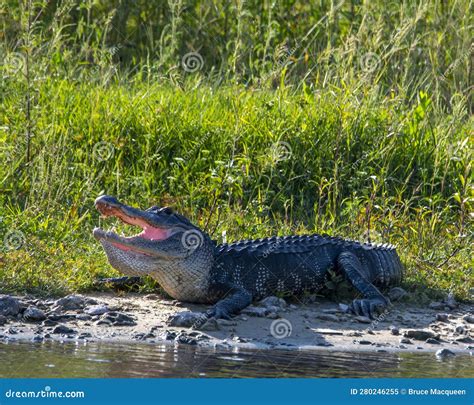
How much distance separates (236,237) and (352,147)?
147 cm

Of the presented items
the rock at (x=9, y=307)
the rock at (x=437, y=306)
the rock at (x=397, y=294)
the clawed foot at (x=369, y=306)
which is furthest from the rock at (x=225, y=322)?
the rock at (x=437, y=306)

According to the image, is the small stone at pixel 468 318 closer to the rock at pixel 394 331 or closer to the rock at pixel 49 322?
the rock at pixel 394 331

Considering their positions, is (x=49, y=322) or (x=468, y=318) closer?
(x=49, y=322)

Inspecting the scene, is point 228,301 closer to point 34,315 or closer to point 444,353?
point 34,315

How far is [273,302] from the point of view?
673cm

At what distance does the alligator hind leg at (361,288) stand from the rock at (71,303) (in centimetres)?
165

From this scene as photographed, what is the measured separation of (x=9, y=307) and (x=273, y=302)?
1619 mm

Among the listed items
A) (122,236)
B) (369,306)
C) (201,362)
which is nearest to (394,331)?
(369,306)

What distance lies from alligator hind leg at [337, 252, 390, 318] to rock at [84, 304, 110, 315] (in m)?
1.53

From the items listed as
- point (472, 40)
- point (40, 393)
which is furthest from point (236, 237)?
point (472, 40)

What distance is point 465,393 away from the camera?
5086mm

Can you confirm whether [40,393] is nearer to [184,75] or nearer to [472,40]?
[184,75]

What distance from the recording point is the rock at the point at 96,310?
20.7 feet

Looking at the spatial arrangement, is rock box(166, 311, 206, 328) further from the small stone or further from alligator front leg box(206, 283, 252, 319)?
the small stone
